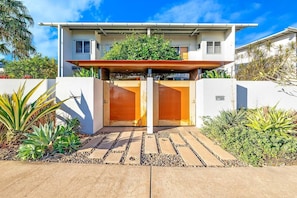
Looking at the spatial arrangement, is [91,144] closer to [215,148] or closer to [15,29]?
[215,148]

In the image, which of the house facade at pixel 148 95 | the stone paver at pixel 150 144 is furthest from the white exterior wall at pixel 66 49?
the stone paver at pixel 150 144

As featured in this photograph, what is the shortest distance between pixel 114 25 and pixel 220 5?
9.43 metres

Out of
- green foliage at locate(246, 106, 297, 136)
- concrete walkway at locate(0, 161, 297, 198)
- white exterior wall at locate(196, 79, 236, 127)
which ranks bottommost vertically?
concrete walkway at locate(0, 161, 297, 198)

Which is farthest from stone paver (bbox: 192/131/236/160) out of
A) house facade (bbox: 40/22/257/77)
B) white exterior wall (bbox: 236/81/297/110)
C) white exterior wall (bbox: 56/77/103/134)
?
house facade (bbox: 40/22/257/77)

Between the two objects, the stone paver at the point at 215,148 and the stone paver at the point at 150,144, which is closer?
the stone paver at the point at 215,148

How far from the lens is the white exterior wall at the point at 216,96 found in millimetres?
8836

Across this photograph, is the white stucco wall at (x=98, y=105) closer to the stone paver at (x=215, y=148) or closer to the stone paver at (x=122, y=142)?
the stone paver at (x=122, y=142)

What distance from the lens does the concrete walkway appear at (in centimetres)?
336

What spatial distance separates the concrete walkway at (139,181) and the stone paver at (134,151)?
0.35m

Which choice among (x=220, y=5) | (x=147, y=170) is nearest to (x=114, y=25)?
(x=220, y=5)

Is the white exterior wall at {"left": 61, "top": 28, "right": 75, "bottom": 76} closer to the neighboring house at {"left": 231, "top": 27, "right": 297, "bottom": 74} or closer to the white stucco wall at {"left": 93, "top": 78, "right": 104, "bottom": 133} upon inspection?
the white stucco wall at {"left": 93, "top": 78, "right": 104, "bottom": 133}

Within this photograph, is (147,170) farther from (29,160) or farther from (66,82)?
(66,82)

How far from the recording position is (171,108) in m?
9.85

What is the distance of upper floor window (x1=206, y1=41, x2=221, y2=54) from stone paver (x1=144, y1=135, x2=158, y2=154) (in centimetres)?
1476
